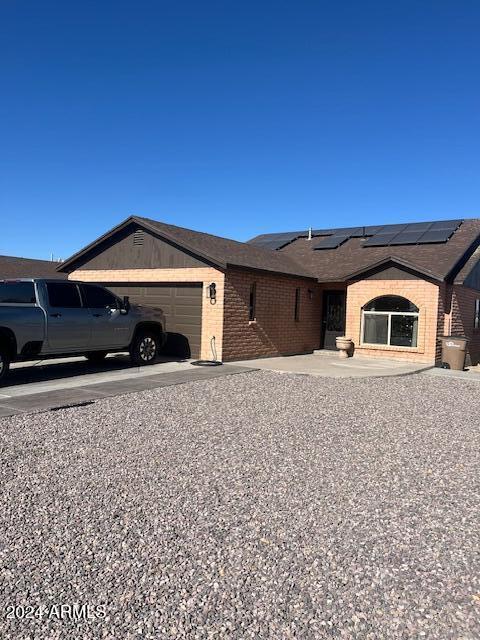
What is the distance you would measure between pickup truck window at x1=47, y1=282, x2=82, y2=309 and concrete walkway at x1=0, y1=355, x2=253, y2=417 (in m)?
1.57

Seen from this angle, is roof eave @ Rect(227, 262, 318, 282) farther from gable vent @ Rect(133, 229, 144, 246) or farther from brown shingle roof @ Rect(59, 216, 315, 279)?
gable vent @ Rect(133, 229, 144, 246)

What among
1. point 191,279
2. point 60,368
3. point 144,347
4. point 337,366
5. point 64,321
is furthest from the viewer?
point 191,279

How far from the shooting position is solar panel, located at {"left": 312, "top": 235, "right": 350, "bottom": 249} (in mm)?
21062

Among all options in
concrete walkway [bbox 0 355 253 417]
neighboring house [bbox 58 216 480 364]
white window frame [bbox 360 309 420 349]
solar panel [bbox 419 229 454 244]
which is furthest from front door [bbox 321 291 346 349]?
concrete walkway [bbox 0 355 253 417]

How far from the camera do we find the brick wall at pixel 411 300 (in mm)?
15234

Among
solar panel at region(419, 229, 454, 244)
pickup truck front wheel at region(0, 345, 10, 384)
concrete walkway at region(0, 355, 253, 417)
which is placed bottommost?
concrete walkway at region(0, 355, 253, 417)

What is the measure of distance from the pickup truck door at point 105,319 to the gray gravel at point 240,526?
13.5 feet

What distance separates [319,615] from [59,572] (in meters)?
1.62

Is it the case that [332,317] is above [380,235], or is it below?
below

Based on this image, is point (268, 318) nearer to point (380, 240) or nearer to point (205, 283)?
point (205, 283)

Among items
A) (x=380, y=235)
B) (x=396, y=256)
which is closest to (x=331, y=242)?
(x=380, y=235)

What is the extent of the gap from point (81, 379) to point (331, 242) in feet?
45.4

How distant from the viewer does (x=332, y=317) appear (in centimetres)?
1855

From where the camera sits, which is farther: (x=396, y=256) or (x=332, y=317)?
(x=332, y=317)
